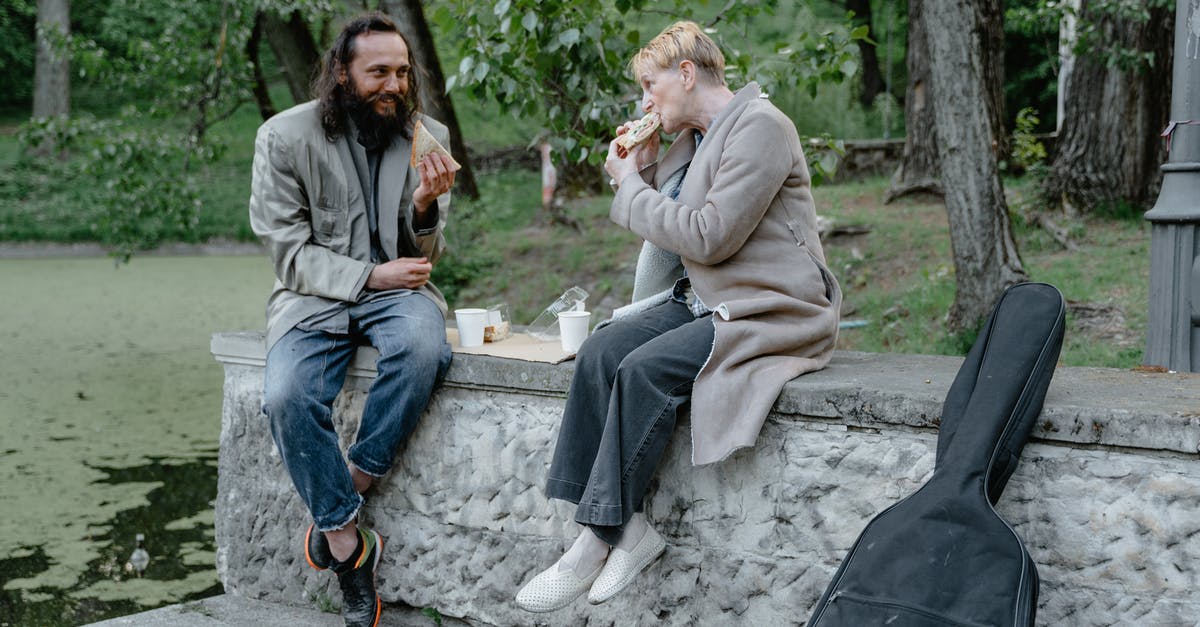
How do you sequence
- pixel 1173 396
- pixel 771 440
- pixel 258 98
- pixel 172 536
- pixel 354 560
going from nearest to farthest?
pixel 1173 396, pixel 771 440, pixel 354 560, pixel 172 536, pixel 258 98

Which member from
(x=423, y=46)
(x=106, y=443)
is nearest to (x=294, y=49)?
(x=423, y=46)

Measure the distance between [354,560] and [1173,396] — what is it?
76.8 inches

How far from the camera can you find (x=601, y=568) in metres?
2.71

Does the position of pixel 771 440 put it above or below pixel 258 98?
below

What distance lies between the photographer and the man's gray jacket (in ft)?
10.4

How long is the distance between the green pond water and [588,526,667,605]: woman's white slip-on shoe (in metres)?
1.98

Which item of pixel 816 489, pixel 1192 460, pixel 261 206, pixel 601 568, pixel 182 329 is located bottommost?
pixel 182 329

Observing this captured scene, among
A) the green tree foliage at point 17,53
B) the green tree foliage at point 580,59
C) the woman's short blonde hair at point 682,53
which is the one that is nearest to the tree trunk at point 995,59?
the green tree foliage at point 580,59

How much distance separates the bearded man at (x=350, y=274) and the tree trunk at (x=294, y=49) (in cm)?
555

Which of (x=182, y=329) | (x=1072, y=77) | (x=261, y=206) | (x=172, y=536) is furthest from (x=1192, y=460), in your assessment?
(x=182, y=329)

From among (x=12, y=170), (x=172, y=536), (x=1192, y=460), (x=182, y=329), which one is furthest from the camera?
(x=12, y=170)

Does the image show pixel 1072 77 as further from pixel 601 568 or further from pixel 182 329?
pixel 182 329

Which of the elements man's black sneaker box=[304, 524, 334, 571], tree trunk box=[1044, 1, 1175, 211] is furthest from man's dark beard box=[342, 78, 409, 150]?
tree trunk box=[1044, 1, 1175, 211]

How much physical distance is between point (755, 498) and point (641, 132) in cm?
90
